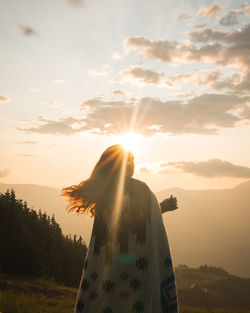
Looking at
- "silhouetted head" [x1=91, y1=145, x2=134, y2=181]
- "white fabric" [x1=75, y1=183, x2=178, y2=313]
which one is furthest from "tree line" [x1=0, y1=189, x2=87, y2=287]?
"silhouetted head" [x1=91, y1=145, x2=134, y2=181]

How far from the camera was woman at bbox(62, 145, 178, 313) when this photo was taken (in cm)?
377

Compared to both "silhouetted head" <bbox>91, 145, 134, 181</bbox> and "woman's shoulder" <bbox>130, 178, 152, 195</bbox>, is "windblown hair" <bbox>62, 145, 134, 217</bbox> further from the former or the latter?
"woman's shoulder" <bbox>130, 178, 152, 195</bbox>

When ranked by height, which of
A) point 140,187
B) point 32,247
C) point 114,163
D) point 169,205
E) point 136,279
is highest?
point 114,163

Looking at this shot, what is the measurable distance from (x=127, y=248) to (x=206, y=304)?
35279 millimetres

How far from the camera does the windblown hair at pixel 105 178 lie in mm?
4059

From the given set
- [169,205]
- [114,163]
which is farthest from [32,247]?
[114,163]

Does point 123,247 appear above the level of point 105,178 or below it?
below

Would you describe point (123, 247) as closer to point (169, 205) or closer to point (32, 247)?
Answer: point (169, 205)

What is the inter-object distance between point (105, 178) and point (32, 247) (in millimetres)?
34045

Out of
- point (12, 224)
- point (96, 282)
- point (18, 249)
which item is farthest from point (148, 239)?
point (12, 224)

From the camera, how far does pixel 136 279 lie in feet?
12.4

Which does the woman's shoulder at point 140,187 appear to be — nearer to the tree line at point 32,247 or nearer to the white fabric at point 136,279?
the white fabric at point 136,279

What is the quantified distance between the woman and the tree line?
25.2m

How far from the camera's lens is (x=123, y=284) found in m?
3.79
